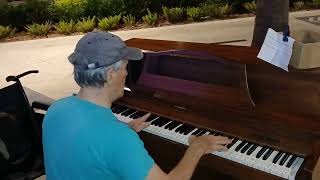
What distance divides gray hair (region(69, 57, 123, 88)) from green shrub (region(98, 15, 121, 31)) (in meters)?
9.45

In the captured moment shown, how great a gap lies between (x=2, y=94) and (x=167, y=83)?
1.34m

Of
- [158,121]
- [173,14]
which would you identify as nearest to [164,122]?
[158,121]

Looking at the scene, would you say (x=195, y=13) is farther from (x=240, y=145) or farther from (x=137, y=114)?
(x=240, y=145)

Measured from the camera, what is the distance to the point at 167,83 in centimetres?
324

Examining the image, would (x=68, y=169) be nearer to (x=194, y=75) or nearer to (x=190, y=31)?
(x=194, y=75)

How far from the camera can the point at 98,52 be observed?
1.96 meters

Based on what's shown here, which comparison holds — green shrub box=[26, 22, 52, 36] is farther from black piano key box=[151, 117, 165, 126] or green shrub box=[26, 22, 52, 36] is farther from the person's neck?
the person's neck

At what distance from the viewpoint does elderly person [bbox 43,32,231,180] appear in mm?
1852

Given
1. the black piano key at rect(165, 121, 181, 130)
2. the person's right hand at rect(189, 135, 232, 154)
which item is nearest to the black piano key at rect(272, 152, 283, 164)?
the person's right hand at rect(189, 135, 232, 154)

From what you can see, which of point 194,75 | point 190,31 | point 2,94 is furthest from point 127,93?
point 190,31

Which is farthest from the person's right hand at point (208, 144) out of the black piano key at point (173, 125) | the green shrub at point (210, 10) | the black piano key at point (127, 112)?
the green shrub at point (210, 10)

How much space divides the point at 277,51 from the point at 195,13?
9.46m

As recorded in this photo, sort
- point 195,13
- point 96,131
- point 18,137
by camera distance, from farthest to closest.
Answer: point 195,13, point 18,137, point 96,131

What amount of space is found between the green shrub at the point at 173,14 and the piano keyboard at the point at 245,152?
30.3 feet
